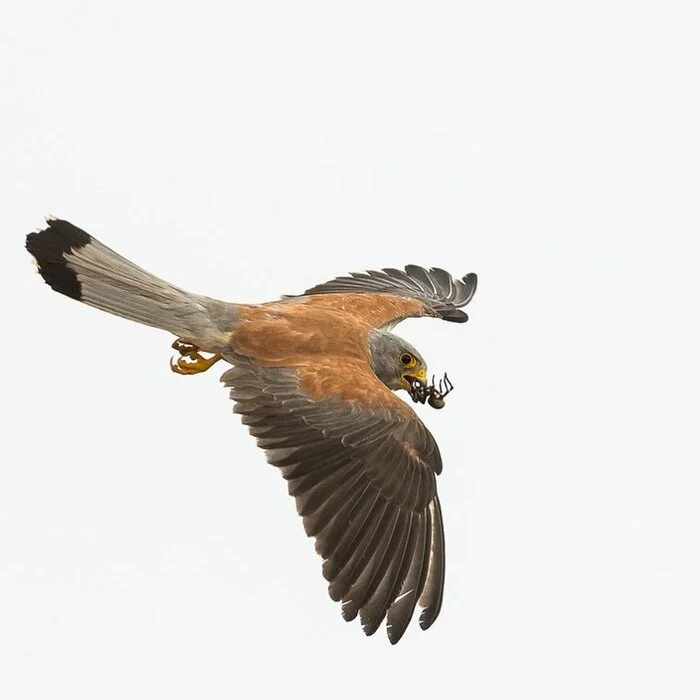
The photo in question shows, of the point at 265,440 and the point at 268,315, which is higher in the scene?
the point at 268,315

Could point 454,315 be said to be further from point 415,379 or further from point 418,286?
point 415,379

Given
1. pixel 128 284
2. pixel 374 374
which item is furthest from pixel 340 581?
pixel 128 284

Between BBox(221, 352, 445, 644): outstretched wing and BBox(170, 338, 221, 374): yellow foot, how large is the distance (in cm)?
60

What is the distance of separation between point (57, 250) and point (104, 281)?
0.36 m

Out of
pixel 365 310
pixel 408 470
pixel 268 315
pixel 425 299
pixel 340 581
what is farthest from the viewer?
pixel 425 299

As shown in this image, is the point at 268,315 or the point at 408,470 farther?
the point at 268,315

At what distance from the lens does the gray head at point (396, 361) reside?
9.41m

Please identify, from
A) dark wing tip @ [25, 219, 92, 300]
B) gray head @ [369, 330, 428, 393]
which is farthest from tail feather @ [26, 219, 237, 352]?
gray head @ [369, 330, 428, 393]

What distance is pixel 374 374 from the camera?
8.77 meters

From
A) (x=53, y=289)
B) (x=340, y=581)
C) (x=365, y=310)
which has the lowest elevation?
(x=340, y=581)

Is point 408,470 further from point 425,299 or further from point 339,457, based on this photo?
point 425,299

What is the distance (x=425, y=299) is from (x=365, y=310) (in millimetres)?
1250

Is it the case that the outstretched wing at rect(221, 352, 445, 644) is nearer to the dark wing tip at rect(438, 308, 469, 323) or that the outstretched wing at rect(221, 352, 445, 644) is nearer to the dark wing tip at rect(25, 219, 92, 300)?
the dark wing tip at rect(25, 219, 92, 300)

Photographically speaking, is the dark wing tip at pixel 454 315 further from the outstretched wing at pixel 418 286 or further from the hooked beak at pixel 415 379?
the hooked beak at pixel 415 379
